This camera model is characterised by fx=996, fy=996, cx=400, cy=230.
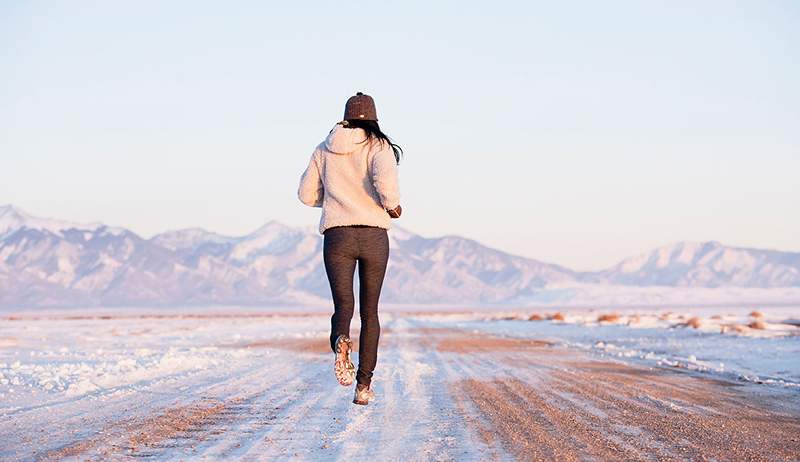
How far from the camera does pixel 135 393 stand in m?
10.1

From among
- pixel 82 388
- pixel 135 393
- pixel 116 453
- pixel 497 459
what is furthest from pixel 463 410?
pixel 82 388

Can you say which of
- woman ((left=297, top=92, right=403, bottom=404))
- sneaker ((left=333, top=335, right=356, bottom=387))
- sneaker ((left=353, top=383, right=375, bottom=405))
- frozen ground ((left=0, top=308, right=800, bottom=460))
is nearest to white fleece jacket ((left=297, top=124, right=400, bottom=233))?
woman ((left=297, top=92, right=403, bottom=404))

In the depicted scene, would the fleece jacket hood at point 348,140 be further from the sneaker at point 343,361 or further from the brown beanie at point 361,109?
the sneaker at point 343,361

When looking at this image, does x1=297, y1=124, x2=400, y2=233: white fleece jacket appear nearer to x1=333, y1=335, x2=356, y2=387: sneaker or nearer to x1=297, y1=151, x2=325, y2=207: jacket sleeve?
x1=297, y1=151, x2=325, y2=207: jacket sleeve

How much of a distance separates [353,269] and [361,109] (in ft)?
4.14

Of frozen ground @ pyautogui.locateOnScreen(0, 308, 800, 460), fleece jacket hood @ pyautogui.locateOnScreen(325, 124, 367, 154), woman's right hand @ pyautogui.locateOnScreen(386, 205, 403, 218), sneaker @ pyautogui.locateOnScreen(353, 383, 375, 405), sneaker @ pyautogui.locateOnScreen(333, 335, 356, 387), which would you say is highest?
fleece jacket hood @ pyautogui.locateOnScreen(325, 124, 367, 154)

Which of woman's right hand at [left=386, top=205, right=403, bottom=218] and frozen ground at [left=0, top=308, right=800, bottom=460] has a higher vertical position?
woman's right hand at [left=386, top=205, right=403, bottom=218]

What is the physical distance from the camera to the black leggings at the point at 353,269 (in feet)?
25.3

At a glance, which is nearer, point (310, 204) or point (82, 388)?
point (310, 204)

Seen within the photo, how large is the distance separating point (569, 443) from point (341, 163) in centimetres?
292

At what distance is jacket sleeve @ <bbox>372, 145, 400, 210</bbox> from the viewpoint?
7.51 metres

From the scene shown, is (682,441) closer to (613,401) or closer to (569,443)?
(569,443)

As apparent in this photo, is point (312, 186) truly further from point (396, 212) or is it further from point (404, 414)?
point (404, 414)

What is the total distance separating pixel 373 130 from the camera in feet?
25.7
